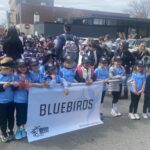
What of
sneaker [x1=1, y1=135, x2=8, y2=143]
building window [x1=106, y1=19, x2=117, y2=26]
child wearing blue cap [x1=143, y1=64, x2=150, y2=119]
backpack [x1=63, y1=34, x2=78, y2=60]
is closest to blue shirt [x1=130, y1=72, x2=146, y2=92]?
child wearing blue cap [x1=143, y1=64, x2=150, y2=119]

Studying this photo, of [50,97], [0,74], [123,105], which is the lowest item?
[123,105]

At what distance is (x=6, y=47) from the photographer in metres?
7.16

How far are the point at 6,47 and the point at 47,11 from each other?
6258 cm

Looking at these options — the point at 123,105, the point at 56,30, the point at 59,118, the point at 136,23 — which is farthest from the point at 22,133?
the point at 136,23

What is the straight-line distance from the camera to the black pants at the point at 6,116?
552 centimetres

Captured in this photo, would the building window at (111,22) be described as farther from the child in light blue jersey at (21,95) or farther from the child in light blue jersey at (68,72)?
the child in light blue jersey at (21,95)

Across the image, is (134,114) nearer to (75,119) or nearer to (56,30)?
(75,119)

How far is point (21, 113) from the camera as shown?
5715 millimetres

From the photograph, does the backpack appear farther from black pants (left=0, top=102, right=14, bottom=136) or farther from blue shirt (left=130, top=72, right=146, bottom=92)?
black pants (left=0, top=102, right=14, bottom=136)

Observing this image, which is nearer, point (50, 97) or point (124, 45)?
point (50, 97)

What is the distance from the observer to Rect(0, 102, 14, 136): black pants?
18.1 ft

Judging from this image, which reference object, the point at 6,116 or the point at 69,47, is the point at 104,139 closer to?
the point at 6,116

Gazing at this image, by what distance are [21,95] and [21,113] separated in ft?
1.12

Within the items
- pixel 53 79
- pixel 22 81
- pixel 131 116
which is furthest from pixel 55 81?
pixel 131 116
